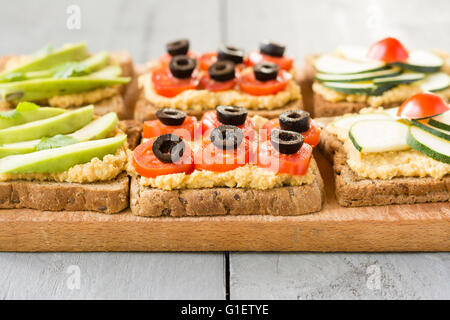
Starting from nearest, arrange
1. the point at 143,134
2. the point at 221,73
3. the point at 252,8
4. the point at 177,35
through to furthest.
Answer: the point at 143,134, the point at 221,73, the point at 177,35, the point at 252,8

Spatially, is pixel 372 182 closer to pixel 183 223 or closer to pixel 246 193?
pixel 246 193

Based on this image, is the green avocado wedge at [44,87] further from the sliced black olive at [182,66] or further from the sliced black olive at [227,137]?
the sliced black olive at [227,137]

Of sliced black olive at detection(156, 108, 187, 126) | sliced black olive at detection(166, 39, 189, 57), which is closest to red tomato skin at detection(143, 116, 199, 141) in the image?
sliced black olive at detection(156, 108, 187, 126)

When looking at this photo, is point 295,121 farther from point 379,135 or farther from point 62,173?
point 62,173

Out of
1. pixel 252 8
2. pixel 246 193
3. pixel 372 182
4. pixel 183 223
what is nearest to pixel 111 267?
pixel 183 223

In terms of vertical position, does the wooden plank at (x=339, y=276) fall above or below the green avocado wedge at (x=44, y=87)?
below

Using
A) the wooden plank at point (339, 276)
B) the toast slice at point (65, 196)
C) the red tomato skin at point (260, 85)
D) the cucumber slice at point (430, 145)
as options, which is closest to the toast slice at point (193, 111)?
the red tomato skin at point (260, 85)
